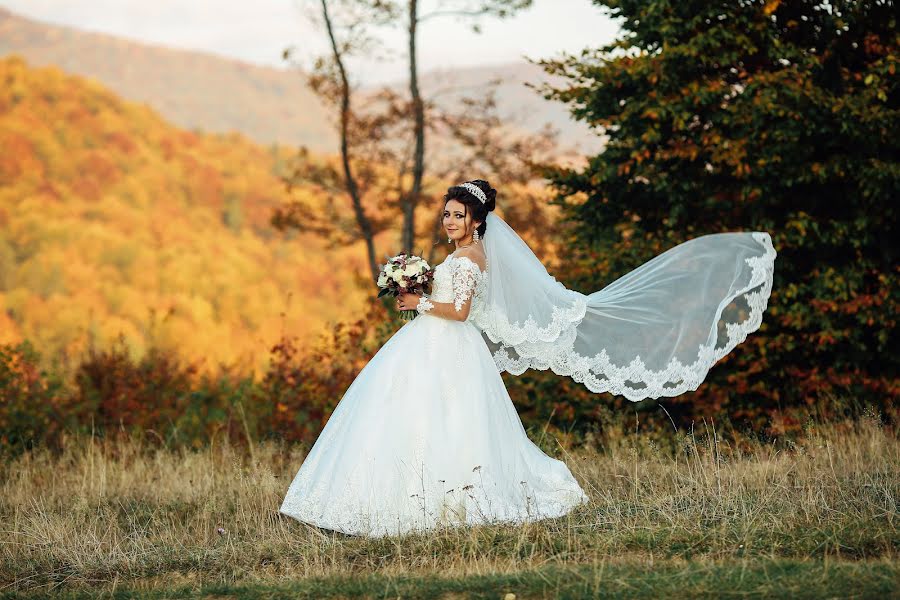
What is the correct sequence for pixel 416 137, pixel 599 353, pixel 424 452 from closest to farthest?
pixel 424 452, pixel 599 353, pixel 416 137

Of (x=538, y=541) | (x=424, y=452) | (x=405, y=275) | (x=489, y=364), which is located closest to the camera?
(x=538, y=541)

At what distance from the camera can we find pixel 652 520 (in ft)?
18.8

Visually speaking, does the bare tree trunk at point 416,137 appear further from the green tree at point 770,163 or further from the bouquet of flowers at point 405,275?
the bouquet of flowers at point 405,275

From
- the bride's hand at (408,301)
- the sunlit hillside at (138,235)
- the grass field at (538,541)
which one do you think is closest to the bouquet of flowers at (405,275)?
the bride's hand at (408,301)

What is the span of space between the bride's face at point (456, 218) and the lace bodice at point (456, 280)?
195 millimetres

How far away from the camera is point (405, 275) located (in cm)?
586

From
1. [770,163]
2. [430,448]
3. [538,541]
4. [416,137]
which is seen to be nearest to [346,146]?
[416,137]

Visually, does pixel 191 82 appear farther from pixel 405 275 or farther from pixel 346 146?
pixel 405 275

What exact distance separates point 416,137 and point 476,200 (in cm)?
1089

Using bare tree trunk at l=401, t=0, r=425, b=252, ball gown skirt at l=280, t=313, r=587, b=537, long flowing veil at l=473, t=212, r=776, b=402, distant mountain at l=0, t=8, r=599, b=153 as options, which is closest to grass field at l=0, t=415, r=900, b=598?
ball gown skirt at l=280, t=313, r=587, b=537

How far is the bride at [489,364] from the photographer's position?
568 centimetres

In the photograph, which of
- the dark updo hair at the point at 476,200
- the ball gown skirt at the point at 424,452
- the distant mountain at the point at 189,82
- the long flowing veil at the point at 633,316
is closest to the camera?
the ball gown skirt at the point at 424,452

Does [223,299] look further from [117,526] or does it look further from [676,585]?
[676,585]

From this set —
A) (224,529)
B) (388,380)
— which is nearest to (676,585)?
(388,380)
